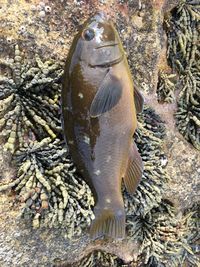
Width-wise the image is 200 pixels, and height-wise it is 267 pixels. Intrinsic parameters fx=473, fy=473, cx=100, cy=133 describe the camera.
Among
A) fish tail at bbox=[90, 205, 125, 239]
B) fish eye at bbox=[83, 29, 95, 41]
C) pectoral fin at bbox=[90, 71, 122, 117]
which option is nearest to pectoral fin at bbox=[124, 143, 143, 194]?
fish tail at bbox=[90, 205, 125, 239]

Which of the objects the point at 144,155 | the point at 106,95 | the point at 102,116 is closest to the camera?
the point at 106,95

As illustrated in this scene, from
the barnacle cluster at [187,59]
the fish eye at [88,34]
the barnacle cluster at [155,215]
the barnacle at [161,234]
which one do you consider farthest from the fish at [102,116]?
the barnacle cluster at [187,59]

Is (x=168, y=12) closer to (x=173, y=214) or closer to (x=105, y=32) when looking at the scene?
(x=105, y=32)

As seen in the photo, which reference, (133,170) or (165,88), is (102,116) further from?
(165,88)

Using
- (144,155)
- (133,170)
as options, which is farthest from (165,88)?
(133,170)

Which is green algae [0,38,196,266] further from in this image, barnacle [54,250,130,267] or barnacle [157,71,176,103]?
barnacle [54,250,130,267]

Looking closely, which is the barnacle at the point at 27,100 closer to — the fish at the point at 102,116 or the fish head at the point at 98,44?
the fish at the point at 102,116
